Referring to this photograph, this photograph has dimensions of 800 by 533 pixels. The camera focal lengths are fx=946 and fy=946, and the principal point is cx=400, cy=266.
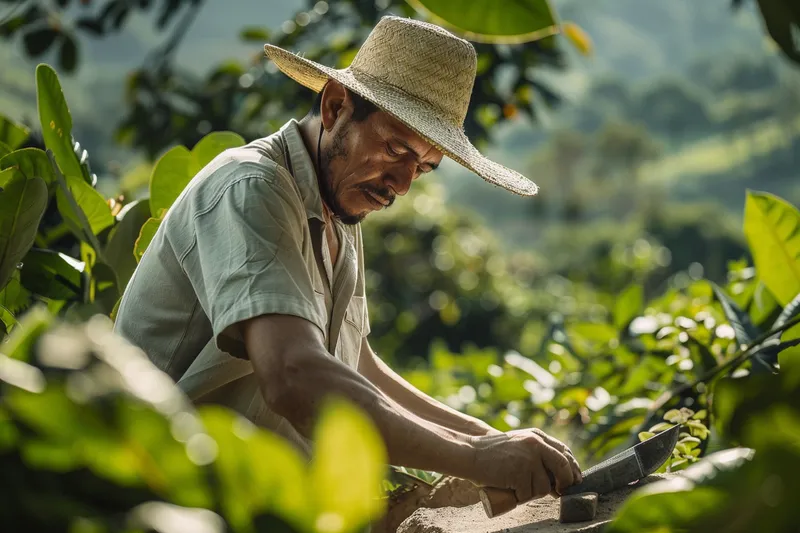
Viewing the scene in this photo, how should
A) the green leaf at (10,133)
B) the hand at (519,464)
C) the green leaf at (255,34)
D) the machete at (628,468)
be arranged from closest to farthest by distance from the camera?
the hand at (519,464), the machete at (628,468), the green leaf at (10,133), the green leaf at (255,34)

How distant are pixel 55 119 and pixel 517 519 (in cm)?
134

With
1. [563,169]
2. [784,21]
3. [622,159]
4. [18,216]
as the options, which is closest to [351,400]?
[18,216]

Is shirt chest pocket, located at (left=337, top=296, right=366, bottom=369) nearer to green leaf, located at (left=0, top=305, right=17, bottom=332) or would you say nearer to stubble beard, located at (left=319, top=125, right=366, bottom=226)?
stubble beard, located at (left=319, top=125, right=366, bottom=226)

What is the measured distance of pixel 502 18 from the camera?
828 millimetres

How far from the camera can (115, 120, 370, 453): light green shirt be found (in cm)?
142

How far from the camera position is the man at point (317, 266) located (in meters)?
1.38

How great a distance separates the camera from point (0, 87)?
Result: 134 feet

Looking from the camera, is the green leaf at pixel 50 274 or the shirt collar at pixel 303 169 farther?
the green leaf at pixel 50 274

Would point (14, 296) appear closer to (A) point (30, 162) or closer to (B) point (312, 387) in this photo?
(A) point (30, 162)

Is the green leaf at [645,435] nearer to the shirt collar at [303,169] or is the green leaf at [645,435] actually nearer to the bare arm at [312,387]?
the bare arm at [312,387]

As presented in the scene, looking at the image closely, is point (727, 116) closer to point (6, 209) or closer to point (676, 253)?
point (676, 253)

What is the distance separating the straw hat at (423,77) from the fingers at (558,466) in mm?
513

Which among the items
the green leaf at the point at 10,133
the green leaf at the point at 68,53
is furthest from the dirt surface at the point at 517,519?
the green leaf at the point at 68,53

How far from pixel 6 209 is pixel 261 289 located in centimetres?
47
